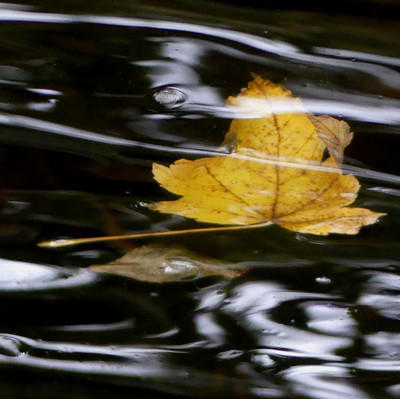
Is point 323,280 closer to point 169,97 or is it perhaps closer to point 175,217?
point 175,217

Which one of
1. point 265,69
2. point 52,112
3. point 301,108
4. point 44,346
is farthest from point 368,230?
point 52,112

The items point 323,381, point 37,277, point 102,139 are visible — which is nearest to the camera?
point 323,381

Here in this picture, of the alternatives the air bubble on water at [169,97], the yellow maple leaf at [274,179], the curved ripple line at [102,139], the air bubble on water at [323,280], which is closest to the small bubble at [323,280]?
the air bubble on water at [323,280]

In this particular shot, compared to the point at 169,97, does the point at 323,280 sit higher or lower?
lower

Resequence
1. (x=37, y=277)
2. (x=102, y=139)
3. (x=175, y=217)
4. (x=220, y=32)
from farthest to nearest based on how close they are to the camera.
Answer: (x=220, y=32)
(x=102, y=139)
(x=175, y=217)
(x=37, y=277)

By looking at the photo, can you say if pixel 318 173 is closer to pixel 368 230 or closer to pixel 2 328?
pixel 368 230

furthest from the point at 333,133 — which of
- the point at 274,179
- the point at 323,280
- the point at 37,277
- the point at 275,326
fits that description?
the point at 37,277
